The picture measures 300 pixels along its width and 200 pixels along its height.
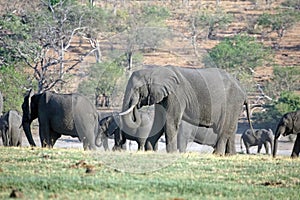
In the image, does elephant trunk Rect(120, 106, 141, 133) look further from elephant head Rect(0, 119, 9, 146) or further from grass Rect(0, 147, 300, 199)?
elephant head Rect(0, 119, 9, 146)

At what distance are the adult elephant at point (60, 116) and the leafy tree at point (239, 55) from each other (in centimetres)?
3071

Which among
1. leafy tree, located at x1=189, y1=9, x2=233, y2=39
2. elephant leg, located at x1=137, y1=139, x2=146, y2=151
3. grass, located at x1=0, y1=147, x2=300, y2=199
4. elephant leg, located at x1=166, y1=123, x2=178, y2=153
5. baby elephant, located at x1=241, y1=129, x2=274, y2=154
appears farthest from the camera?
leafy tree, located at x1=189, y1=9, x2=233, y2=39

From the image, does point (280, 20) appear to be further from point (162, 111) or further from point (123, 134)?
point (162, 111)

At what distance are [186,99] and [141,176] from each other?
5349mm

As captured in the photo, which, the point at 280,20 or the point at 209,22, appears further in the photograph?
the point at 209,22

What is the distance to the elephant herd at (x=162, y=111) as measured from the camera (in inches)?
663

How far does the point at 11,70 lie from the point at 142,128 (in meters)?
23.3

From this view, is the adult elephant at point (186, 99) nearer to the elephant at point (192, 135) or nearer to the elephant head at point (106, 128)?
the elephant at point (192, 135)

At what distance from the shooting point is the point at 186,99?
57.4 ft

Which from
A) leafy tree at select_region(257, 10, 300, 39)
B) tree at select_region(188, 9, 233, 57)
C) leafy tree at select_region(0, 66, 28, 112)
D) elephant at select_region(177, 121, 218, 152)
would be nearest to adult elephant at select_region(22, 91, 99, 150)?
elephant at select_region(177, 121, 218, 152)

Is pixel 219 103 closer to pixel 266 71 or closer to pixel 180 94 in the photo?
pixel 180 94

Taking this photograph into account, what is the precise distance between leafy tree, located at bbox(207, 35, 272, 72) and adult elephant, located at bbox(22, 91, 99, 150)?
30.7 meters

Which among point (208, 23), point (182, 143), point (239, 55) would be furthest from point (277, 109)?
point (208, 23)

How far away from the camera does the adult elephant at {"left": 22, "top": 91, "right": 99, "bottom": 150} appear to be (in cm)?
2003
